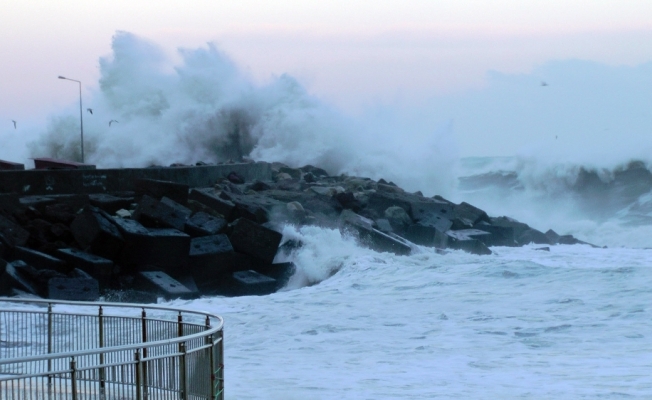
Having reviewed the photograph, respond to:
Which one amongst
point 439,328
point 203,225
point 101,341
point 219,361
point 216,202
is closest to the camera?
point 219,361

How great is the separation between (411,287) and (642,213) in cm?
1893

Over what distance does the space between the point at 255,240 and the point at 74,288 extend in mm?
3104

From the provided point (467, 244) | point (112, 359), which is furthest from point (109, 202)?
point (112, 359)

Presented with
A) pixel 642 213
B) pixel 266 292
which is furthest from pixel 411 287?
pixel 642 213

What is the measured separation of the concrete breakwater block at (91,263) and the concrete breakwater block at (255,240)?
218 cm

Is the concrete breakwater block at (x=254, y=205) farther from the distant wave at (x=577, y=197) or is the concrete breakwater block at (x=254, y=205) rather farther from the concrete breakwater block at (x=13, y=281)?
the distant wave at (x=577, y=197)

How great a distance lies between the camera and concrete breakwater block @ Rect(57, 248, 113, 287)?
1229 centimetres

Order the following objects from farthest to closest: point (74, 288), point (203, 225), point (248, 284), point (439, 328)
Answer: point (203, 225)
point (248, 284)
point (74, 288)
point (439, 328)

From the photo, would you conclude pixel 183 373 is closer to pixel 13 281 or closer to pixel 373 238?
pixel 13 281

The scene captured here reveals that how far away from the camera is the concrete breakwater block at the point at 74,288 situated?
38.5ft

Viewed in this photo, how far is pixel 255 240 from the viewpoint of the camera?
551 inches

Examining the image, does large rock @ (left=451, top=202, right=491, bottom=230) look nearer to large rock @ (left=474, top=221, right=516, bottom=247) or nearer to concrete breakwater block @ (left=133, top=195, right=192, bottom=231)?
large rock @ (left=474, top=221, right=516, bottom=247)

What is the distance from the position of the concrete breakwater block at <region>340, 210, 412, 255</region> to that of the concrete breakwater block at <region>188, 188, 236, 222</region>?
7.46 ft

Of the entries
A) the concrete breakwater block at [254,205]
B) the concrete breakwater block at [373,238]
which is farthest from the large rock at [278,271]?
the concrete breakwater block at [373,238]
